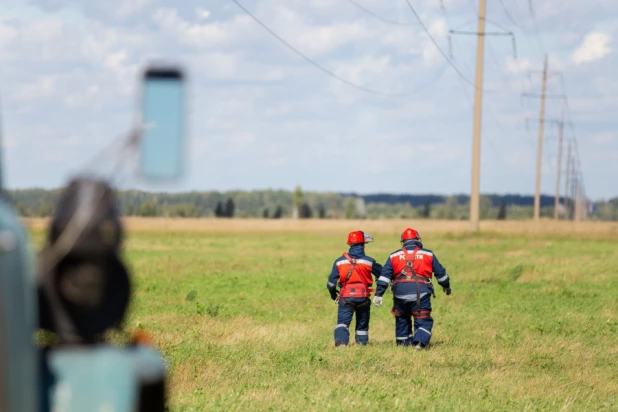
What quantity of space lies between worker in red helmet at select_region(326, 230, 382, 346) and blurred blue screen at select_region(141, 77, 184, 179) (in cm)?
1154

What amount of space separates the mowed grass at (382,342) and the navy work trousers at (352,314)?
303 mm

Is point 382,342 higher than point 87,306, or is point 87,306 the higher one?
point 87,306

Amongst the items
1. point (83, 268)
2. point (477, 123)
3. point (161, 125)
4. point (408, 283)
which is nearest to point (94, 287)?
point (83, 268)

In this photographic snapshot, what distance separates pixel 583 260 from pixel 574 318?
1810 centimetres

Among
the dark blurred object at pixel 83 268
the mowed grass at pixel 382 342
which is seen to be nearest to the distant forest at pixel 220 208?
the dark blurred object at pixel 83 268

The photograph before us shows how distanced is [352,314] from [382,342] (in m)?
0.75

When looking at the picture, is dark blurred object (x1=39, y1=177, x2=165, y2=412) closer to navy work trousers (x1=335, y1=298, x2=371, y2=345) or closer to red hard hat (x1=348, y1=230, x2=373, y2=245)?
navy work trousers (x1=335, y1=298, x2=371, y2=345)

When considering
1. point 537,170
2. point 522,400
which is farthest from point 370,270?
point 537,170

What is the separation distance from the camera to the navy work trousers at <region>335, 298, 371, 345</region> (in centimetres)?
1486

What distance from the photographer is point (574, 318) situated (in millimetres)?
18688

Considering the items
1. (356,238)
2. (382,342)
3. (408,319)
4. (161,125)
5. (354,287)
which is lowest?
(382,342)

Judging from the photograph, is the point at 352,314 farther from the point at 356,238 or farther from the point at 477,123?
the point at 477,123

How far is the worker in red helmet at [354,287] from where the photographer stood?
1496 centimetres

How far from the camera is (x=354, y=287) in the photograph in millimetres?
15062
